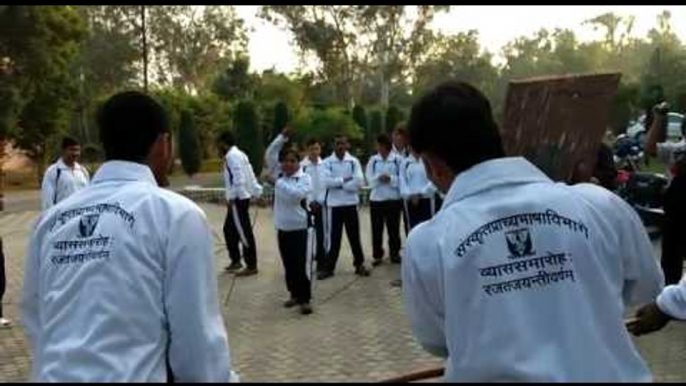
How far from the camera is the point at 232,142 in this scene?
11.7 m

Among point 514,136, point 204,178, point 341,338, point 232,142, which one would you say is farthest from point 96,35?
point 514,136

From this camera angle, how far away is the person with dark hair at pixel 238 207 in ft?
37.7

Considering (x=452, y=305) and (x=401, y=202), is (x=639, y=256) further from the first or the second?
(x=401, y=202)

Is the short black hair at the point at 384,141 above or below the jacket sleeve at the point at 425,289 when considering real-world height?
above

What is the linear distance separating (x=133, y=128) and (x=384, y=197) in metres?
9.17

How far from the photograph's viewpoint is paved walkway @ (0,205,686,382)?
21.7ft

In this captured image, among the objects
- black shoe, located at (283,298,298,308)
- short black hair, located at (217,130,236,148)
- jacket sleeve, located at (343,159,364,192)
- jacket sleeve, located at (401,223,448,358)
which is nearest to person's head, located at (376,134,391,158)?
jacket sleeve, located at (343,159,364,192)

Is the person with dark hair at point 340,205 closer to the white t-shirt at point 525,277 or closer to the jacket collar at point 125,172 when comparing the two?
the jacket collar at point 125,172

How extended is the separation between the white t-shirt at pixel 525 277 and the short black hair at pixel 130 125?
2.87 feet

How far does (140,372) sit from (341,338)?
536 centimetres

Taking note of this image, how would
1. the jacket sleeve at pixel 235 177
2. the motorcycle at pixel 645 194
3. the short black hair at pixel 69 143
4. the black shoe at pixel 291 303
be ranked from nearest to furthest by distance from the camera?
the black shoe at pixel 291 303
the short black hair at pixel 69 143
the jacket sleeve at pixel 235 177
the motorcycle at pixel 645 194

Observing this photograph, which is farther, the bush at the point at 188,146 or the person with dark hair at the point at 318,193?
the bush at the point at 188,146

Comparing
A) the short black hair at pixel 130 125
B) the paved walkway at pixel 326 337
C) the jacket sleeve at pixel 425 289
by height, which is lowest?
the paved walkway at pixel 326 337

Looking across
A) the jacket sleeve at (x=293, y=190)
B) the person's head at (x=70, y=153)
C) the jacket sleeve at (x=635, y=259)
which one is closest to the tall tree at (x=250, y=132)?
the person's head at (x=70, y=153)
